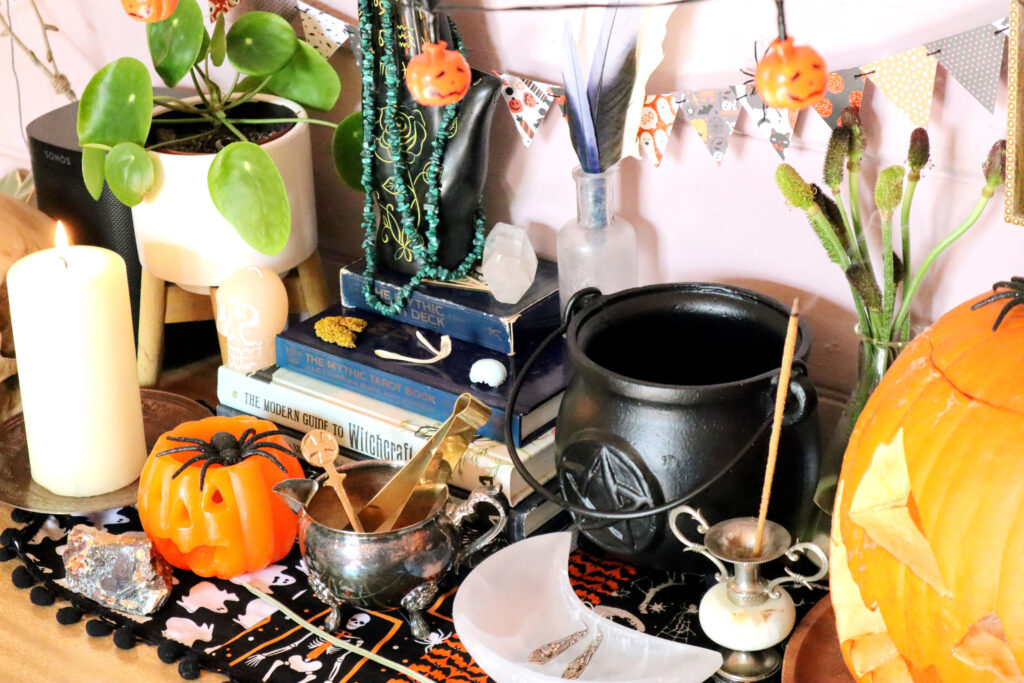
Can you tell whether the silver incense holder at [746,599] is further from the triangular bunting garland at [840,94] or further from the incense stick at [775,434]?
the triangular bunting garland at [840,94]

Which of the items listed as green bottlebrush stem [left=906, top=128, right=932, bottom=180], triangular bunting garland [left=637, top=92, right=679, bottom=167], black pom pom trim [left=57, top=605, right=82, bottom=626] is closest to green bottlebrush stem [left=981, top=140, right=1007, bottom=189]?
green bottlebrush stem [left=906, top=128, right=932, bottom=180]

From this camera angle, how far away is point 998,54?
2.70 ft

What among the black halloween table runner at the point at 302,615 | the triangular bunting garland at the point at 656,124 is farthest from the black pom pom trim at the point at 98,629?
the triangular bunting garland at the point at 656,124

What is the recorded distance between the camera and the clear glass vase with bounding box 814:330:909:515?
2.94ft

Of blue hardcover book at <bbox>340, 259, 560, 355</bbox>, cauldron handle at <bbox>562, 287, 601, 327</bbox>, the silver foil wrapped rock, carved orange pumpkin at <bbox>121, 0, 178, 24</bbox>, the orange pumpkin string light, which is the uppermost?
carved orange pumpkin at <bbox>121, 0, 178, 24</bbox>

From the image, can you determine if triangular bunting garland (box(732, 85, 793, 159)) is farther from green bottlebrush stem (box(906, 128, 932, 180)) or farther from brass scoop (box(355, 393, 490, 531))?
brass scoop (box(355, 393, 490, 531))

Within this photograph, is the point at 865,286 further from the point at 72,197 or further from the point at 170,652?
the point at 72,197

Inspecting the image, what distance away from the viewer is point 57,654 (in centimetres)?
86

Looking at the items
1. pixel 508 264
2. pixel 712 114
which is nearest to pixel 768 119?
pixel 712 114

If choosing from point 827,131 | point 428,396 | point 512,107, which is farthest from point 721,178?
point 428,396

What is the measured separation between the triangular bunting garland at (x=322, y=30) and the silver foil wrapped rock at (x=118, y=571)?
22.1 inches

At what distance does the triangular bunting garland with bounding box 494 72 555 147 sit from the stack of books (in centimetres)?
14

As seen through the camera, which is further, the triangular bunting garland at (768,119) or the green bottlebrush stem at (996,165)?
the triangular bunting garland at (768,119)

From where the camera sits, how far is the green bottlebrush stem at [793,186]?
848mm
